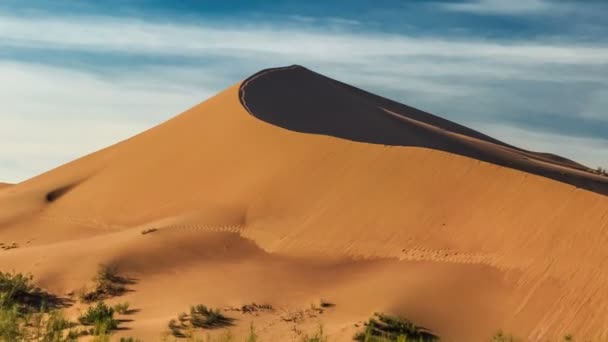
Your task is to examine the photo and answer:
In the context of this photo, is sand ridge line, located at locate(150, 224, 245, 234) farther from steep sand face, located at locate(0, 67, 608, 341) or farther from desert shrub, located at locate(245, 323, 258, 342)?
desert shrub, located at locate(245, 323, 258, 342)

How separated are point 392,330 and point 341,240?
18.6 ft

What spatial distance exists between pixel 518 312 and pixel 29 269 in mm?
10595

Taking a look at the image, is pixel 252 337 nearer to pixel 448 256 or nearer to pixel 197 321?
pixel 197 321

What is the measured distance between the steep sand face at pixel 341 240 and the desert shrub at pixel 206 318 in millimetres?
446

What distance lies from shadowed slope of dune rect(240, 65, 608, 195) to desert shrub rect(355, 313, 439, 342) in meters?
17.3

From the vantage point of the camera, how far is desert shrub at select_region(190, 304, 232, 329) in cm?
1460

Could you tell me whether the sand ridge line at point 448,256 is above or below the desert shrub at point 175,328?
above

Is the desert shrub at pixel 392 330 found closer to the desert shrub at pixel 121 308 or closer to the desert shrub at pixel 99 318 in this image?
the desert shrub at pixel 99 318

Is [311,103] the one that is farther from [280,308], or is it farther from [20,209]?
[280,308]

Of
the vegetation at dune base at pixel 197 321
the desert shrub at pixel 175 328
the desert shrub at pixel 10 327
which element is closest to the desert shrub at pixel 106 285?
the desert shrub at pixel 10 327

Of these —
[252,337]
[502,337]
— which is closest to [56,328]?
[252,337]

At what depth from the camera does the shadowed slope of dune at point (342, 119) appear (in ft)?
114

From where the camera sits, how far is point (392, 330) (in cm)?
1407

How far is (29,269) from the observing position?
1916 cm
